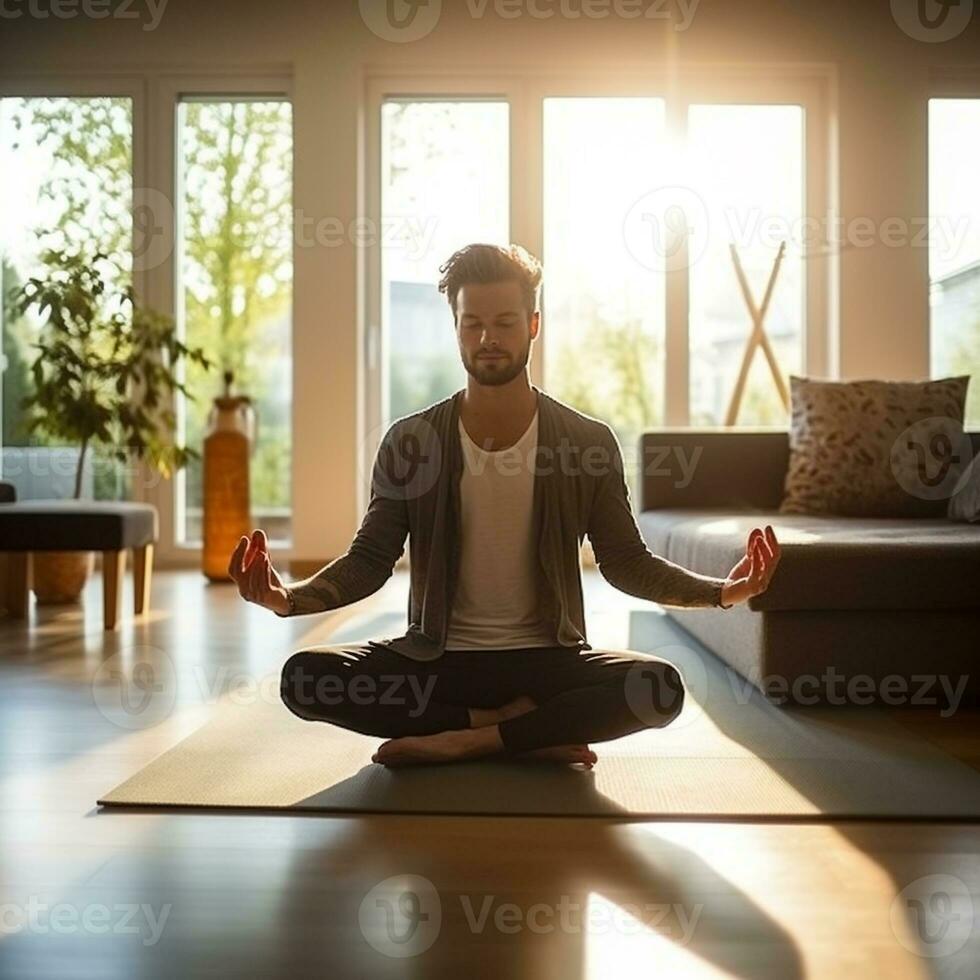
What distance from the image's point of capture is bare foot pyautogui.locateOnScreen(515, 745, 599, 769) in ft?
7.18

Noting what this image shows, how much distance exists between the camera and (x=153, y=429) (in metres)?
5.15

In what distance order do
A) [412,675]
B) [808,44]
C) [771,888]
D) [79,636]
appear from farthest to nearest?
[808,44] < [79,636] < [412,675] < [771,888]

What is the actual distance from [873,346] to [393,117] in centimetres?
262

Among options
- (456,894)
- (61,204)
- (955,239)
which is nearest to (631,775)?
(456,894)

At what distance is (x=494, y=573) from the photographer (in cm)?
221

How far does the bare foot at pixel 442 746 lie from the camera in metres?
2.17

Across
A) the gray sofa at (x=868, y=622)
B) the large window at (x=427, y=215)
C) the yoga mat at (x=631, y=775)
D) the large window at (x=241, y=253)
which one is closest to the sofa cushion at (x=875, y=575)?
the gray sofa at (x=868, y=622)

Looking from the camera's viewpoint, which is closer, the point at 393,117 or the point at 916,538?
the point at 916,538

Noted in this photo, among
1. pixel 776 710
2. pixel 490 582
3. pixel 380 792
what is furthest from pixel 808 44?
pixel 380 792

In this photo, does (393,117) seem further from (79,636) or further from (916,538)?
(916,538)

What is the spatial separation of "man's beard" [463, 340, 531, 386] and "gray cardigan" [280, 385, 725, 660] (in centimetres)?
12

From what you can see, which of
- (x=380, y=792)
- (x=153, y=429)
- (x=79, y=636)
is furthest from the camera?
(x=153, y=429)

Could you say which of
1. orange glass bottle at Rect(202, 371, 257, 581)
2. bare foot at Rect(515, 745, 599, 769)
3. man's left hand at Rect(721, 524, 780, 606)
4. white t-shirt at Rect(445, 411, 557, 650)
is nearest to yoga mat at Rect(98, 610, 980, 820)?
bare foot at Rect(515, 745, 599, 769)

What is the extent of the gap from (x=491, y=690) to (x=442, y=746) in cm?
13
